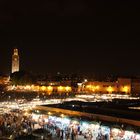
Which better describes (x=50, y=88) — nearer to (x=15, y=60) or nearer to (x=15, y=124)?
(x=15, y=60)

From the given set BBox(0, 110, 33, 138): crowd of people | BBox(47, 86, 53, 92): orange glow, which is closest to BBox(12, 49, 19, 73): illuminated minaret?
BBox(47, 86, 53, 92): orange glow

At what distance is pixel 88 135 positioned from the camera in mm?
18516

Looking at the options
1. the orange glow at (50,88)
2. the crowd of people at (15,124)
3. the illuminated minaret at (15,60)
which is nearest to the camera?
the crowd of people at (15,124)

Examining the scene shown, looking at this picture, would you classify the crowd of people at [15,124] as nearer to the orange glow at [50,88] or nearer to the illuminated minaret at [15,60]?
the orange glow at [50,88]

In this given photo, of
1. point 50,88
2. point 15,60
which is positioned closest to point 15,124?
point 50,88

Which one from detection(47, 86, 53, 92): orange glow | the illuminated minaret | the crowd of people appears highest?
the illuminated minaret

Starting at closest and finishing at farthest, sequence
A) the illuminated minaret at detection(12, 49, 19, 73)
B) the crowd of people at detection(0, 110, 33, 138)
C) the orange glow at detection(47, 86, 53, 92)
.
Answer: the crowd of people at detection(0, 110, 33, 138), the orange glow at detection(47, 86, 53, 92), the illuminated minaret at detection(12, 49, 19, 73)

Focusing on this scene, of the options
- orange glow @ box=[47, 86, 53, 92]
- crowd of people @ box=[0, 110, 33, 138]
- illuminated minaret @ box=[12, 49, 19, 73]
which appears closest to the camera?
crowd of people @ box=[0, 110, 33, 138]

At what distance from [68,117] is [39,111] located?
3.01m

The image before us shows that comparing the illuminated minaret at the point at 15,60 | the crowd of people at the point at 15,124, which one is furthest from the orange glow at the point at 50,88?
the crowd of people at the point at 15,124

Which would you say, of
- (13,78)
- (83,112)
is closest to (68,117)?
(83,112)

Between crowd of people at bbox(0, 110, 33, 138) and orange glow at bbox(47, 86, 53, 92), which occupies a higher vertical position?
orange glow at bbox(47, 86, 53, 92)

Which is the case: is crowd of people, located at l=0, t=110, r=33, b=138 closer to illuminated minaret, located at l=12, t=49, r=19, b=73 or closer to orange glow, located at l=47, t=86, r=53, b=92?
orange glow, located at l=47, t=86, r=53, b=92

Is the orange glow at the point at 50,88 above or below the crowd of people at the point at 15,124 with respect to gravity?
above
